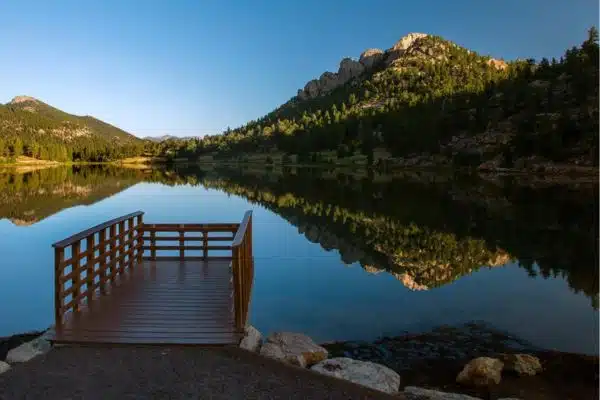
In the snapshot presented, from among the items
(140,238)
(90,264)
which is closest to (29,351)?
(90,264)

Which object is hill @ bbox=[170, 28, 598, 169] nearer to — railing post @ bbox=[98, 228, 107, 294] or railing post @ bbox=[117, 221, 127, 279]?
railing post @ bbox=[117, 221, 127, 279]

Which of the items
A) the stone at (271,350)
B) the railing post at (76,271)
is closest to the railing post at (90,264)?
the railing post at (76,271)

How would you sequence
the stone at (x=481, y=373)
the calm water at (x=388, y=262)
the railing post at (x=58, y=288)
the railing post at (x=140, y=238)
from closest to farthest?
the railing post at (x=58, y=288)
the stone at (x=481, y=373)
the calm water at (x=388, y=262)
the railing post at (x=140, y=238)

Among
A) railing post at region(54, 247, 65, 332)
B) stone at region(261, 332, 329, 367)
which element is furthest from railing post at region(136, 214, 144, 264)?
stone at region(261, 332, 329, 367)

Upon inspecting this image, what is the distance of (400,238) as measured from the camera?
86.1 feet

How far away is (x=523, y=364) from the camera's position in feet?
32.7

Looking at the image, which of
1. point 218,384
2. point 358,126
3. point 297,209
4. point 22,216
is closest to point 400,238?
point 297,209

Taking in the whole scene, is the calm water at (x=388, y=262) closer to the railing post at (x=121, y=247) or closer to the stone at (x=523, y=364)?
the stone at (x=523, y=364)

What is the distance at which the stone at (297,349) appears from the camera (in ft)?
29.8

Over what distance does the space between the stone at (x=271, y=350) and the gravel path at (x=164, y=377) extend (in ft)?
3.51

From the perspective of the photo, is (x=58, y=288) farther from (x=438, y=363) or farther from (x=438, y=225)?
(x=438, y=225)

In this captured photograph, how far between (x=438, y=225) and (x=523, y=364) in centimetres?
2046

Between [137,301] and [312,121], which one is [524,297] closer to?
[137,301]

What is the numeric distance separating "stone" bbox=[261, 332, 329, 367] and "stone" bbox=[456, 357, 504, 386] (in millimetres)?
2864
